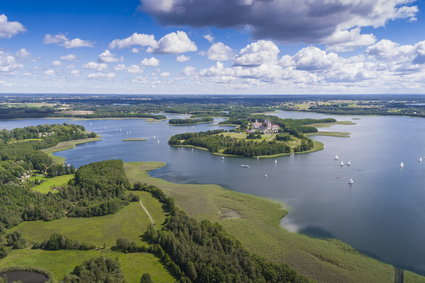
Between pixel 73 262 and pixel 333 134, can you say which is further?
pixel 333 134

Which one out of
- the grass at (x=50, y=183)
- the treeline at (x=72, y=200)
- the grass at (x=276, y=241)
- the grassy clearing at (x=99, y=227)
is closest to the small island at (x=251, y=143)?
the grass at (x=276, y=241)

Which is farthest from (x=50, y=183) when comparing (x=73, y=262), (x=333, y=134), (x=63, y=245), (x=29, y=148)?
(x=333, y=134)

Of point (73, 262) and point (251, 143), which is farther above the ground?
point (251, 143)

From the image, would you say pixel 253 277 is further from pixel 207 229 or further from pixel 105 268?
pixel 105 268

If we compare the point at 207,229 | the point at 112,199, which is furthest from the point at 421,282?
the point at 112,199

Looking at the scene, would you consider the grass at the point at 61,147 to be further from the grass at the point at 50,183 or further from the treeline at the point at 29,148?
the grass at the point at 50,183

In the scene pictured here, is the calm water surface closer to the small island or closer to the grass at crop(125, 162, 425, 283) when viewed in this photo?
the grass at crop(125, 162, 425, 283)

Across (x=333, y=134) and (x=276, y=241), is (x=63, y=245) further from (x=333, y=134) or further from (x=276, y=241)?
(x=333, y=134)
